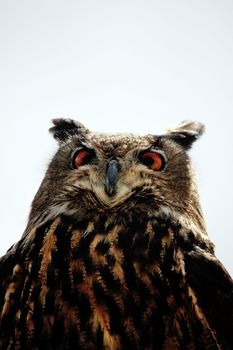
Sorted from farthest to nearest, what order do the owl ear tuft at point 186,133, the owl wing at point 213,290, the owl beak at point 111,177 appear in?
the owl ear tuft at point 186,133 < the owl beak at point 111,177 < the owl wing at point 213,290

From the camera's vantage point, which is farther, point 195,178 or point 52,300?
point 195,178

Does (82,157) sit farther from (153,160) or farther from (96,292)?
(96,292)

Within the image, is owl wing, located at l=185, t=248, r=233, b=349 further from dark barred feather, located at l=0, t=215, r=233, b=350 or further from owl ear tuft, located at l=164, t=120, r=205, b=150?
owl ear tuft, located at l=164, t=120, r=205, b=150

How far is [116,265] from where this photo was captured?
2518 millimetres

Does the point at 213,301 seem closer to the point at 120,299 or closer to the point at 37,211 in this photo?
the point at 120,299

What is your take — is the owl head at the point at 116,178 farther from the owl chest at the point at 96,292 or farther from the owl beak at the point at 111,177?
the owl chest at the point at 96,292

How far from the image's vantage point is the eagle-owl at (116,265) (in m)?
2.32

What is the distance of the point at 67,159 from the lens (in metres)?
3.55

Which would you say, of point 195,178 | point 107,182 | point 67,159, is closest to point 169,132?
point 195,178

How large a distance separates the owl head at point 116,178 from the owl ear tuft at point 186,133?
0.68 feet

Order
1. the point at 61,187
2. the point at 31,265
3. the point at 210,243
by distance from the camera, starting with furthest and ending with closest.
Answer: the point at 61,187
the point at 210,243
the point at 31,265

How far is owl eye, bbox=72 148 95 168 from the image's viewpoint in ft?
11.0

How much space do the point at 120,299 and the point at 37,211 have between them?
Answer: 1.24 m

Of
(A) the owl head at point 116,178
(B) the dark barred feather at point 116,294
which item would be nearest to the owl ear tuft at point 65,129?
(A) the owl head at point 116,178
